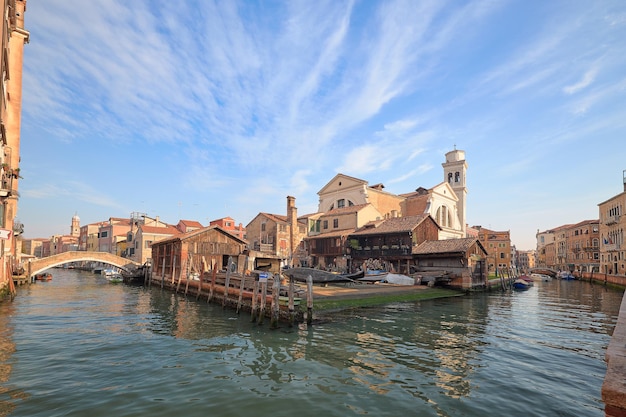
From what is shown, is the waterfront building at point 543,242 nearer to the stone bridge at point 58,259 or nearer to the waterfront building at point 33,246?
the stone bridge at point 58,259

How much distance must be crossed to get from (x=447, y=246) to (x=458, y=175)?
28.4m

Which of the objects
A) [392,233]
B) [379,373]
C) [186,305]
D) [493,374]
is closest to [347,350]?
[379,373]

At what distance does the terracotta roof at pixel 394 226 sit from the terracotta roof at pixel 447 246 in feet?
7.28

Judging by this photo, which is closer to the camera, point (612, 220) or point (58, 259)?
point (58, 259)

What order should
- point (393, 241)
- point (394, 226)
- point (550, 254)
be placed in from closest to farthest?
point (393, 241) → point (394, 226) → point (550, 254)

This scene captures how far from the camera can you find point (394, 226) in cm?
3822

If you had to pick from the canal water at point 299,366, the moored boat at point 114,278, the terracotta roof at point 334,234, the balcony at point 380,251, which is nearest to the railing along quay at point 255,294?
the canal water at point 299,366

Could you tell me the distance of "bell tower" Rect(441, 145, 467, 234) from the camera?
5559cm

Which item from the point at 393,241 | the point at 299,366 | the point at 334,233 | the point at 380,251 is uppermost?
the point at 334,233

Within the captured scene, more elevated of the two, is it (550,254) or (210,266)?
(210,266)

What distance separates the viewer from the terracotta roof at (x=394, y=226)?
36.6m

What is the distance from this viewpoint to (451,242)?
33094 millimetres

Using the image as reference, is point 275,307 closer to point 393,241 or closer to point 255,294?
point 255,294

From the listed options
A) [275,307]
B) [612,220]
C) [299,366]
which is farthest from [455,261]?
[612,220]
